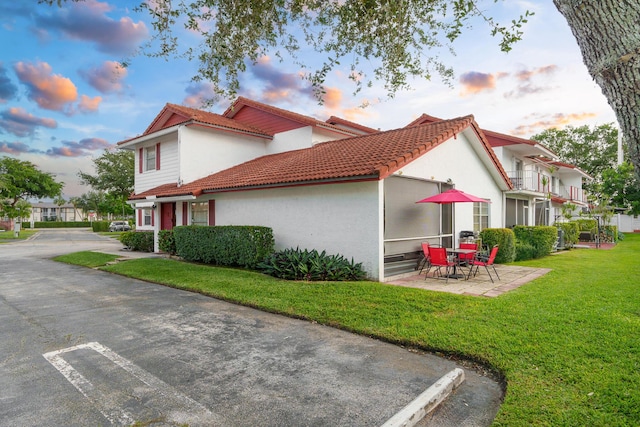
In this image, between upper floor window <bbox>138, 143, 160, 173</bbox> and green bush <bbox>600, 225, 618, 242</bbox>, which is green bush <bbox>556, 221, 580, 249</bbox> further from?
upper floor window <bbox>138, 143, 160, 173</bbox>

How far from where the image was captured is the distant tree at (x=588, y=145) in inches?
1727

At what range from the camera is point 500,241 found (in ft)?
43.5

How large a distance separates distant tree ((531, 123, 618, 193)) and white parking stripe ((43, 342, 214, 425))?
51.9 meters

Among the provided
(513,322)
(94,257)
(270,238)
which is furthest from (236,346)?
(94,257)

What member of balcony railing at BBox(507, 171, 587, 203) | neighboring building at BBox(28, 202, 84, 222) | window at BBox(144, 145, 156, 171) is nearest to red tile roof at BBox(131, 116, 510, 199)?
window at BBox(144, 145, 156, 171)

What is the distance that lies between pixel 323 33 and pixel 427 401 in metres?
6.30

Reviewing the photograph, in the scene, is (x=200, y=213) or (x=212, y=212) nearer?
(x=212, y=212)

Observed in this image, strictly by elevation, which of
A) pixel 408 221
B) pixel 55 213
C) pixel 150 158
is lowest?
pixel 408 221

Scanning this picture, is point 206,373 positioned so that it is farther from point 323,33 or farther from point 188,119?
point 188,119

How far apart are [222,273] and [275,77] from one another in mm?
5813

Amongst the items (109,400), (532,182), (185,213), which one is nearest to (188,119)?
(185,213)

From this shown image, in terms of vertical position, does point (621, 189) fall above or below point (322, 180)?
above

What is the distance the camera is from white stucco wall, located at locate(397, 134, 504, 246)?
36.8ft

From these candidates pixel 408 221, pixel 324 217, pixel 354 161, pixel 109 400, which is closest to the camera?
pixel 109 400
